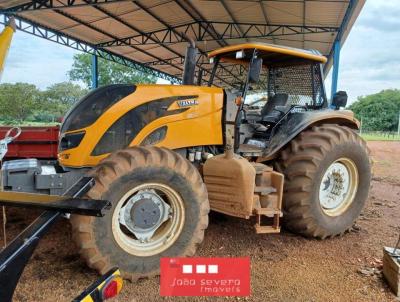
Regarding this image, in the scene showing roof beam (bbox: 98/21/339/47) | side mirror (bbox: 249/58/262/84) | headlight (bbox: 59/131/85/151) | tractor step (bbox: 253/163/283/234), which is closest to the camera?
headlight (bbox: 59/131/85/151)

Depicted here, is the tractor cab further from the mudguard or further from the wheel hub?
the wheel hub

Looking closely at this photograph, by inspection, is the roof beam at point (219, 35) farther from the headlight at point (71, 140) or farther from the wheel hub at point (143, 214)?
the wheel hub at point (143, 214)

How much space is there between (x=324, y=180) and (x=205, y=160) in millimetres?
1638

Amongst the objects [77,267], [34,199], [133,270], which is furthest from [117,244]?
[34,199]

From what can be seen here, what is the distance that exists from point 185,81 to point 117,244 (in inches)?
93.7

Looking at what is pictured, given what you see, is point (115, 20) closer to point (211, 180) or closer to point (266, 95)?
point (266, 95)

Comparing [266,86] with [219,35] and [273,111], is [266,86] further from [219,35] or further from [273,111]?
[219,35]

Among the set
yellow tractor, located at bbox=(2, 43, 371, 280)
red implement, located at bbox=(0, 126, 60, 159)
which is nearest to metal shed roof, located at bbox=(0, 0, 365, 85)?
red implement, located at bbox=(0, 126, 60, 159)

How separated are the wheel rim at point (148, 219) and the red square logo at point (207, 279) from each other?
1.21ft

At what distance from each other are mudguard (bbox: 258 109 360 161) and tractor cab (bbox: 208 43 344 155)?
0.08 ft

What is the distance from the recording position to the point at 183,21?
1395 centimetres

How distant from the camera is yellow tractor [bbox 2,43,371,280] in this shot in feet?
11.3

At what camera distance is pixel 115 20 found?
13414 mm

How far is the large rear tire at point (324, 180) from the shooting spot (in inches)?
175
